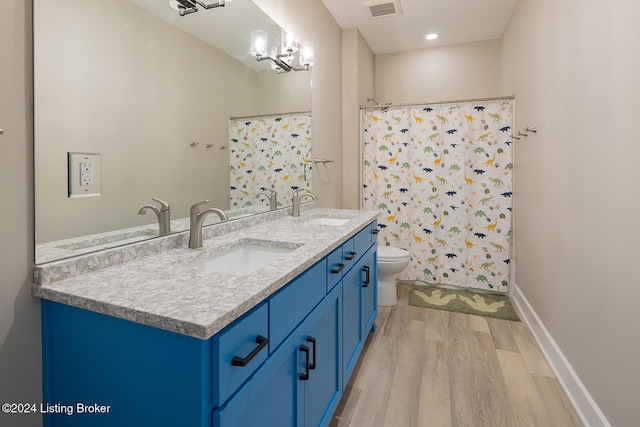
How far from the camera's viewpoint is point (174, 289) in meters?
0.82

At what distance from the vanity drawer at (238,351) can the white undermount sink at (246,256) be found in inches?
19.5

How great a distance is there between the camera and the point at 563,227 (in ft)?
5.84

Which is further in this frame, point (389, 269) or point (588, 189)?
point (389, 269)

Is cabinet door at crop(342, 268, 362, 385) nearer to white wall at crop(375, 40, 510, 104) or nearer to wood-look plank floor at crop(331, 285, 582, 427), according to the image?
wood-look plank floor at crop(331, 285, 582, 427)

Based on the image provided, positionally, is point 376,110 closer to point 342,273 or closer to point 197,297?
point 342,273

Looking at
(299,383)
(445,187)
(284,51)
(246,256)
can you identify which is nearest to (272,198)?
(246,256)

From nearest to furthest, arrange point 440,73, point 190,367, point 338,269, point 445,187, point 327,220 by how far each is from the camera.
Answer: point 190,367 → point 338,269 → point 327,220 → point 445,187 → point 440,73

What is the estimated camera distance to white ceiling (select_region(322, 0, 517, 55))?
9.36ft

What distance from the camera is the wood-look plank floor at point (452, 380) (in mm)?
1519

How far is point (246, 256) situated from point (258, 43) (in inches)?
48.1

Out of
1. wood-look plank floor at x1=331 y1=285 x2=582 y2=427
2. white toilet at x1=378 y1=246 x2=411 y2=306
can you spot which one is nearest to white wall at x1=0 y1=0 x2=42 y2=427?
wood-look plank floor at x1=331 y1=285 x2=582 y2=427

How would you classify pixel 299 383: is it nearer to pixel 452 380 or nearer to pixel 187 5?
pixel 452 380

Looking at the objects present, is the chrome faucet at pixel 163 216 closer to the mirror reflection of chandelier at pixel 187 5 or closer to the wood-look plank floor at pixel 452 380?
the mirror reflection of chandelier at pixel 187 5

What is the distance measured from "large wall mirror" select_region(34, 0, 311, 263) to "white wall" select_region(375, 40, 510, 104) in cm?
234
